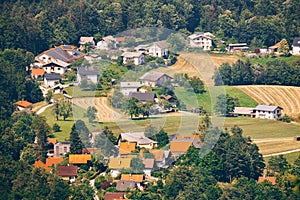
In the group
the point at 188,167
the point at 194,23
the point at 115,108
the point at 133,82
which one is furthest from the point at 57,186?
the point at 194,23

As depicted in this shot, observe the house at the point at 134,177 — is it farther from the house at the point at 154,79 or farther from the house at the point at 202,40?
the house at the point at 202,40

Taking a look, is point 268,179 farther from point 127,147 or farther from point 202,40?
point 202,40

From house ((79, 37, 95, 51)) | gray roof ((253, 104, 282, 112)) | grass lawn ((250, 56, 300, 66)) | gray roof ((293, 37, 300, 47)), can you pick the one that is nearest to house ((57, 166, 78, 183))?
gray roof ((253, 104, 282, 112))

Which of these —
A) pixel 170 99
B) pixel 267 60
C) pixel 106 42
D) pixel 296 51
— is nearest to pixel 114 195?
pixel 170 99

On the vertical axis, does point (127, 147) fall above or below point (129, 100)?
below

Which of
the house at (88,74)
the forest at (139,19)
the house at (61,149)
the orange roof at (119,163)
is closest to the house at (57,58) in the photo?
the forest at (139,19)

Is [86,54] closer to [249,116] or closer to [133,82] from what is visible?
[133,82]
